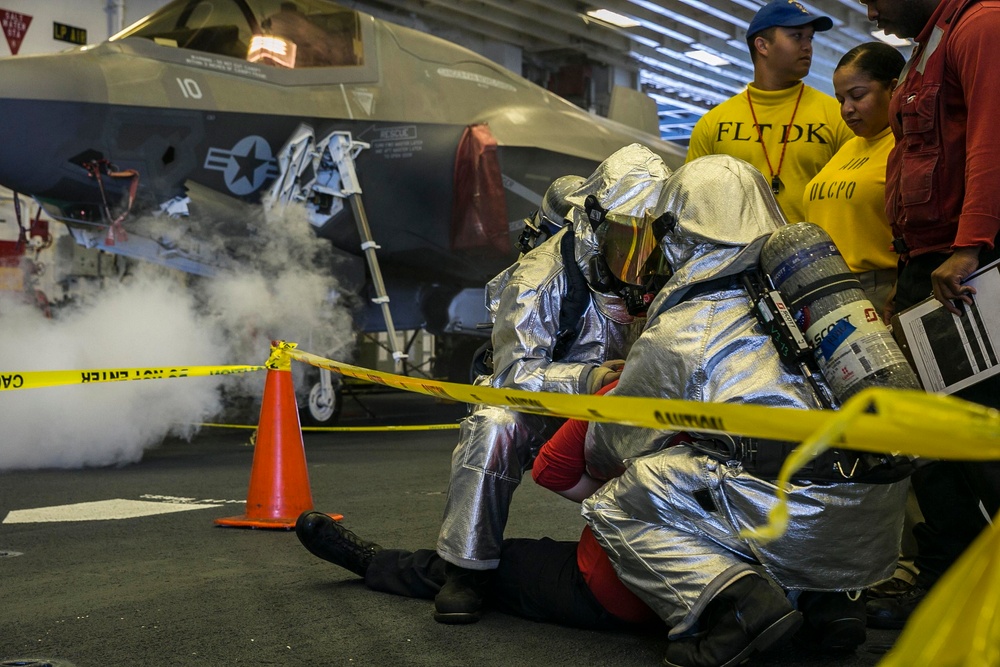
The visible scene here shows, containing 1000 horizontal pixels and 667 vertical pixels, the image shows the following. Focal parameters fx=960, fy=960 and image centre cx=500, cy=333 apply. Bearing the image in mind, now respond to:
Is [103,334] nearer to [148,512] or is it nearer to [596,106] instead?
[148,512]

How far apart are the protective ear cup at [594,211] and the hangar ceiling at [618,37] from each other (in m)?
12.8

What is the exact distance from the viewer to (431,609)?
2730 mm

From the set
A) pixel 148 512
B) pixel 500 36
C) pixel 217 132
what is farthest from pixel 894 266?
pixel 500 36

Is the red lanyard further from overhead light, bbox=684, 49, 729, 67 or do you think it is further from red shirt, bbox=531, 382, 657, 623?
overhead light, bbox=684, 49, 729, 67

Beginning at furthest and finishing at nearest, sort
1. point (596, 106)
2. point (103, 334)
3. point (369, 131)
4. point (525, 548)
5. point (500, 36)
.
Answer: point (596, 106) → point (500, 36) → point (369, 131) → point (103, 334) → point (525, 548)

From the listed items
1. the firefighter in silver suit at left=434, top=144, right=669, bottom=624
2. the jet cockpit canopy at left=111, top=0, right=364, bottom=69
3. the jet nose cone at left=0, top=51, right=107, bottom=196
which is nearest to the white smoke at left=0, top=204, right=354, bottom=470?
the jet nose cone at left=0, top=51, right=107, bottom=196

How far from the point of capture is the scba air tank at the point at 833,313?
6.64 feet

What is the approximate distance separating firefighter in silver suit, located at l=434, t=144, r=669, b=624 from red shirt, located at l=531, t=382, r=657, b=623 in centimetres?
15

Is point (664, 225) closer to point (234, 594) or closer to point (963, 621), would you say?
point (963, 621)

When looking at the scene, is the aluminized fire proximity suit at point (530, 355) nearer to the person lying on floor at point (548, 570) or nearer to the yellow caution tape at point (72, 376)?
the person lying on floor at point (548, 570)

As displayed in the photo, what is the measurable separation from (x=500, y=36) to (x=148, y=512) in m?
14.3

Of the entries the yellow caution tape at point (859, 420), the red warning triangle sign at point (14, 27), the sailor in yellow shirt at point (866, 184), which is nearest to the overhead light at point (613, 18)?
the red warning triangle sign at point (14, 27)

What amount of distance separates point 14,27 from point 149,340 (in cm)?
703

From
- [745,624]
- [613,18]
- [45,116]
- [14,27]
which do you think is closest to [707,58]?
[613,18]
